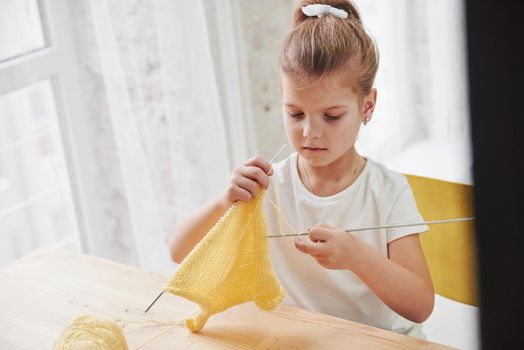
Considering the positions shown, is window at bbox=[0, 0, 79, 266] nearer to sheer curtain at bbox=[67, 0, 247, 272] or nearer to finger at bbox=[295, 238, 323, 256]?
sheer curtain at bbox=[67, 0, 247, 272]

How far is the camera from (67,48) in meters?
2.10

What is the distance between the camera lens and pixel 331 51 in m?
1.24

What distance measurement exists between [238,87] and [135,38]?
407 mm

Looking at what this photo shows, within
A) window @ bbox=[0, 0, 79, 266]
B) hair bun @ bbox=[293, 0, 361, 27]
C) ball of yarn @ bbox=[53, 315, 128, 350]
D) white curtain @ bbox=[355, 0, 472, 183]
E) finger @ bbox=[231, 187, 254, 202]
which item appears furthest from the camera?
white curtain @ bbox=[355, 0, 472, 183]

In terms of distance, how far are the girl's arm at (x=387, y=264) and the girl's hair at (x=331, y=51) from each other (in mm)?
282

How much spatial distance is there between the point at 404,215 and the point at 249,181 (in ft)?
1.01

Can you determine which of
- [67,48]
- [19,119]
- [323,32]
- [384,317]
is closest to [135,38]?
[67,48]

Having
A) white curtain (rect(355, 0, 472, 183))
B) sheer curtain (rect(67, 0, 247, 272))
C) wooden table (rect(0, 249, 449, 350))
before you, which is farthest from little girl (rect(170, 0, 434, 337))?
white curtain (rect(355, 0, 472, 183))

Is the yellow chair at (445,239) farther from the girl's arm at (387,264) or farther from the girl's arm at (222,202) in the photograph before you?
the girl's arm at (222,202)

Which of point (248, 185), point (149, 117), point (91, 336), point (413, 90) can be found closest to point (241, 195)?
point (248, 185)

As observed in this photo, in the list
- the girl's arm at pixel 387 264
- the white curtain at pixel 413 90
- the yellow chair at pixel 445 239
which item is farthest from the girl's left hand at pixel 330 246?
the white curtain at pixel 413 90

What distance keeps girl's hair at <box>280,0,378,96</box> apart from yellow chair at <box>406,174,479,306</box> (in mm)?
263

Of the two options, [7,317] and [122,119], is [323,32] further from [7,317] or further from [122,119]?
[122,119]

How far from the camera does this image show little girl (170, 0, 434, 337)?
1202mm
